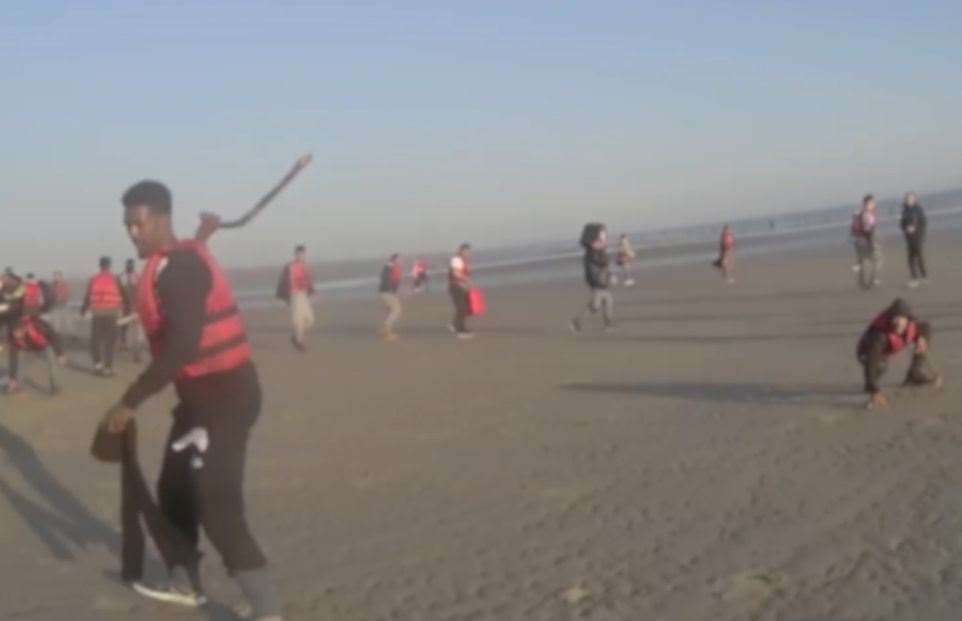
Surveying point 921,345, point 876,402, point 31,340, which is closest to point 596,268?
point 31,340

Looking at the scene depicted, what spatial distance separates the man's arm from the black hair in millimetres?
348

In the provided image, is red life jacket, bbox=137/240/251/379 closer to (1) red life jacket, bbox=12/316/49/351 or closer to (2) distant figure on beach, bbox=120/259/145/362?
(1) red life jacket, bbox=12/316/49/351

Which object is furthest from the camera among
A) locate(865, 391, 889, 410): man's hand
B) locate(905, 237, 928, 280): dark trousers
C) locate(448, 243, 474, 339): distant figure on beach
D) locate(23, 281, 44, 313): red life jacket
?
locate(905, 237, 928, 280): dark trousers

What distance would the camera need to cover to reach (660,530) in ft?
25.2

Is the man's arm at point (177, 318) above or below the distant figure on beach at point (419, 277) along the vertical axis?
above

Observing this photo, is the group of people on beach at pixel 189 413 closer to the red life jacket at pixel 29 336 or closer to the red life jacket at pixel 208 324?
the red life jacket at pixel 208 324

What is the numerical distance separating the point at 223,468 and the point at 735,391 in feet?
26.8

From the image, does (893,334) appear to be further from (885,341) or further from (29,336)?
(29,336)

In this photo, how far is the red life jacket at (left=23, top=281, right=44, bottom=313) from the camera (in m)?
16.8

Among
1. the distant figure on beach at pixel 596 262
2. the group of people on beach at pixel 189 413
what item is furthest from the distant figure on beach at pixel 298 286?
the group of people on beach at pixel 189 413

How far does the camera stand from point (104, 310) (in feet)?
61.4

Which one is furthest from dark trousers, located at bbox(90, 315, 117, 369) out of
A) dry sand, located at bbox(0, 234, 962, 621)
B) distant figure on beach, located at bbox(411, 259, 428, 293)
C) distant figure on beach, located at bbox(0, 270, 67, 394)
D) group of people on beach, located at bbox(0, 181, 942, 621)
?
distant figure on beach, located at bbox(411, 259, 428, 293)

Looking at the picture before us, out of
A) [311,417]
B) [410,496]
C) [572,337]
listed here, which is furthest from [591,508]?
[572,337]

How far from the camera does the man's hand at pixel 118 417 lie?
5.57 m
